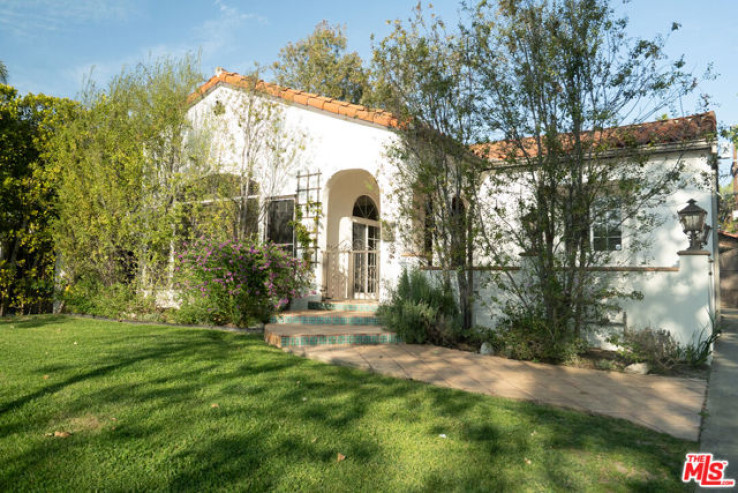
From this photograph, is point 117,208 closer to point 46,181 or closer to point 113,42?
point 46,181

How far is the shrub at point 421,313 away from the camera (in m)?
6.68

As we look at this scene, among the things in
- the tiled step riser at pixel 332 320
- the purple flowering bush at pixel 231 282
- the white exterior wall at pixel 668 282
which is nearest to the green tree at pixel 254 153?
the purple flowering bush at pixel 231 282

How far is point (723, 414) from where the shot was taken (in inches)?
149

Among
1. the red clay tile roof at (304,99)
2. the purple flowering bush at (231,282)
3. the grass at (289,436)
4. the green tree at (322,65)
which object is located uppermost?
the green tree at (322,65)

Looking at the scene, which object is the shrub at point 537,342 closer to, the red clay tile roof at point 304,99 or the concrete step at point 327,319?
the concrete step at point 327,319

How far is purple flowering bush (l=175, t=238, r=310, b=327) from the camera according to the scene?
7367 millimetres

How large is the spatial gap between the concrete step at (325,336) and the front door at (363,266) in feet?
9.22

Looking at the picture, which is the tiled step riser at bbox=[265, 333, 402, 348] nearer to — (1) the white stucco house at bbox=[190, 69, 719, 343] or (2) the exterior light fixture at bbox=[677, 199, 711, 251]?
(1) the white stucco house at bbox=[190, 69, 719, 343]

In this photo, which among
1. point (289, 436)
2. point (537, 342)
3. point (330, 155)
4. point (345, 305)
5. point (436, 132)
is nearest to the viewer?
point (289, 436)

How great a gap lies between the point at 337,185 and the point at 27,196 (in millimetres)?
6982

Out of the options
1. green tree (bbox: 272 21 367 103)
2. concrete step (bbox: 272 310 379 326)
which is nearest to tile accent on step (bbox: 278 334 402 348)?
concrete step (bbox: 272 310 379 326)

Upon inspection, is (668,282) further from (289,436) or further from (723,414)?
(289,436)

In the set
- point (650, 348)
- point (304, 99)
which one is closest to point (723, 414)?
point (650, 348)

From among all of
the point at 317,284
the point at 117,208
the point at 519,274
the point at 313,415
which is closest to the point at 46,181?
the point at 117,208
